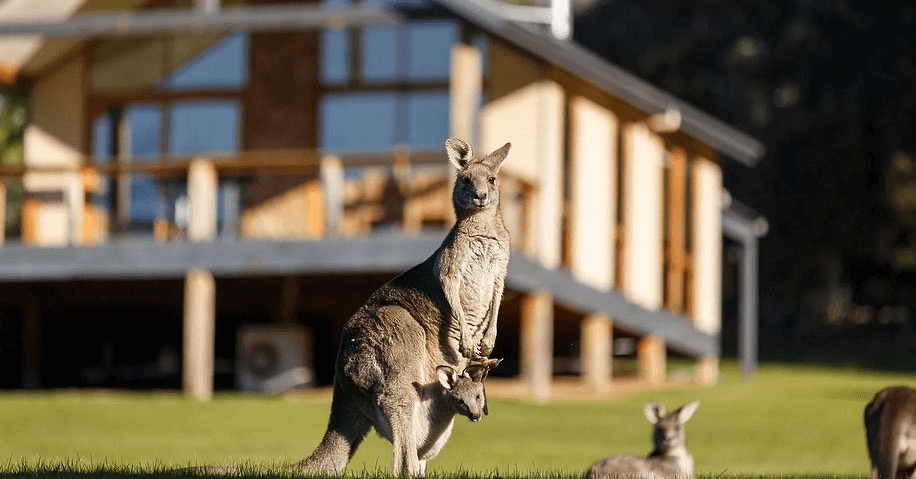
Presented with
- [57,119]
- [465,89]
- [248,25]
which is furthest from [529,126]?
[57,119]

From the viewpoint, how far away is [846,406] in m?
20.9

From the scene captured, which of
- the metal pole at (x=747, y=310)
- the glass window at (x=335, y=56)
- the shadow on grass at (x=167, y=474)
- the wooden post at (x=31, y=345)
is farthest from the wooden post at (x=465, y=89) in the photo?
the shadow on grass at (x=167, y=474)

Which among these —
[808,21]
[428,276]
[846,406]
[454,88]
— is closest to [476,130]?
[454,88]

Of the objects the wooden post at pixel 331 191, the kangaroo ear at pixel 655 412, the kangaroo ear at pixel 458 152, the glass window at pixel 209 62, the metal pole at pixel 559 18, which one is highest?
the metal pole at pixel 559 18

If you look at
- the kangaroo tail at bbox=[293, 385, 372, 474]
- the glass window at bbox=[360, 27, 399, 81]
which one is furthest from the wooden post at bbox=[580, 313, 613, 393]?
the kangaroo tail at bbox=[293, 385, 372, 474]

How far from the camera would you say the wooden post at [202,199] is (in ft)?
73.4

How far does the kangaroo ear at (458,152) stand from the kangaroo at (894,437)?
2.98 m

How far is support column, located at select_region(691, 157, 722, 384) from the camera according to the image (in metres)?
27.8

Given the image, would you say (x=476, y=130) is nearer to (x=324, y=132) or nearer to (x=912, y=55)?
(x=324, y=132)

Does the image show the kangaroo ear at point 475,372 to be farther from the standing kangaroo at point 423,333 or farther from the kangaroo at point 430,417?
the standing kangaroo at point 423,333

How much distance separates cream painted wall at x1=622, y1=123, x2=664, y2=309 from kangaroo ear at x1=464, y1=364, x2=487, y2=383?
16.8 metres

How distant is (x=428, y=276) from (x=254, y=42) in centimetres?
1620

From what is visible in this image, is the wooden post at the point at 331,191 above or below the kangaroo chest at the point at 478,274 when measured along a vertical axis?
above

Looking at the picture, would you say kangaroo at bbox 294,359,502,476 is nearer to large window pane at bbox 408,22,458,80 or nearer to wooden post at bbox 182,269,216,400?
wooden post at bbox 182,269,216,400
